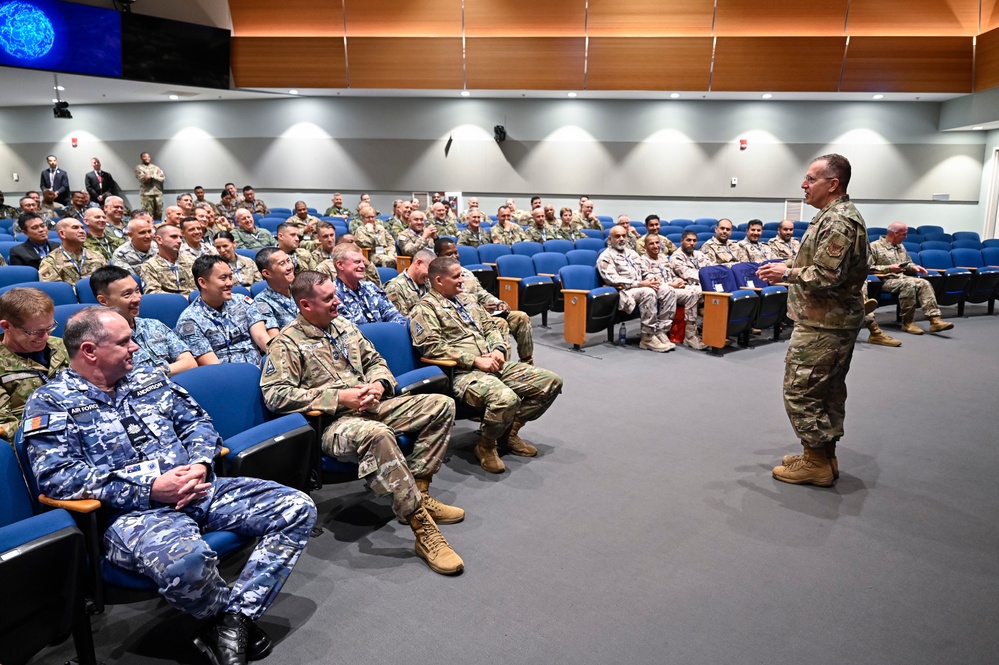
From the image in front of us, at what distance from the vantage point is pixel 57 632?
5.94 ft

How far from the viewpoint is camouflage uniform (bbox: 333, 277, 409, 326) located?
13.5 feet

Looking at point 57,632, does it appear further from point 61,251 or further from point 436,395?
point 61,251

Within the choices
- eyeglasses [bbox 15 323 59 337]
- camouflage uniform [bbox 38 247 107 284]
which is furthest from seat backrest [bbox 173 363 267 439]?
camouflage uniform [bbox 38 247 107 284]

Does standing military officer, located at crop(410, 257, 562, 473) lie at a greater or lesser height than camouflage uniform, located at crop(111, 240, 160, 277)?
lesser

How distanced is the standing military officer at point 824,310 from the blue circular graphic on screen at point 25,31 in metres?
10.4

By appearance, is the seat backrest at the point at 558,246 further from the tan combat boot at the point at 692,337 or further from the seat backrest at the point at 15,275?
the seat backrest at the point at 15,275

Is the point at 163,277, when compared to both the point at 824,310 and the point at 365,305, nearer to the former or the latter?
the point at 365,305

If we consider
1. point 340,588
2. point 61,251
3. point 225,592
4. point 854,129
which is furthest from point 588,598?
point 854,129

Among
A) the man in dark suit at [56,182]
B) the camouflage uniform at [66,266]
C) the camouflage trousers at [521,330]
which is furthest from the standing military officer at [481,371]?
the man in dark suit at [56,182]

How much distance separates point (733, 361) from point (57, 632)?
17.6 ft

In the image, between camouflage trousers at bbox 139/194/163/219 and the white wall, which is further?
camouflage trousers at bbox 139/194/163/219

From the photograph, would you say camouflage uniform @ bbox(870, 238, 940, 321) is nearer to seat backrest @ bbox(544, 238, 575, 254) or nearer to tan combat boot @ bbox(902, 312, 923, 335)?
tan combat boot @ bbox(902, 312, 923, 335)

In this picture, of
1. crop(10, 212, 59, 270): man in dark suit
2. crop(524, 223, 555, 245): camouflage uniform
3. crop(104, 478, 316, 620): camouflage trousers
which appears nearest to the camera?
crop(104, 478, 316, 620): camouflage trousers

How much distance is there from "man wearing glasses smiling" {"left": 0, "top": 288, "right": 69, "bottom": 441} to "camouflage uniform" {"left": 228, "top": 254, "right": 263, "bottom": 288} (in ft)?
8.08
